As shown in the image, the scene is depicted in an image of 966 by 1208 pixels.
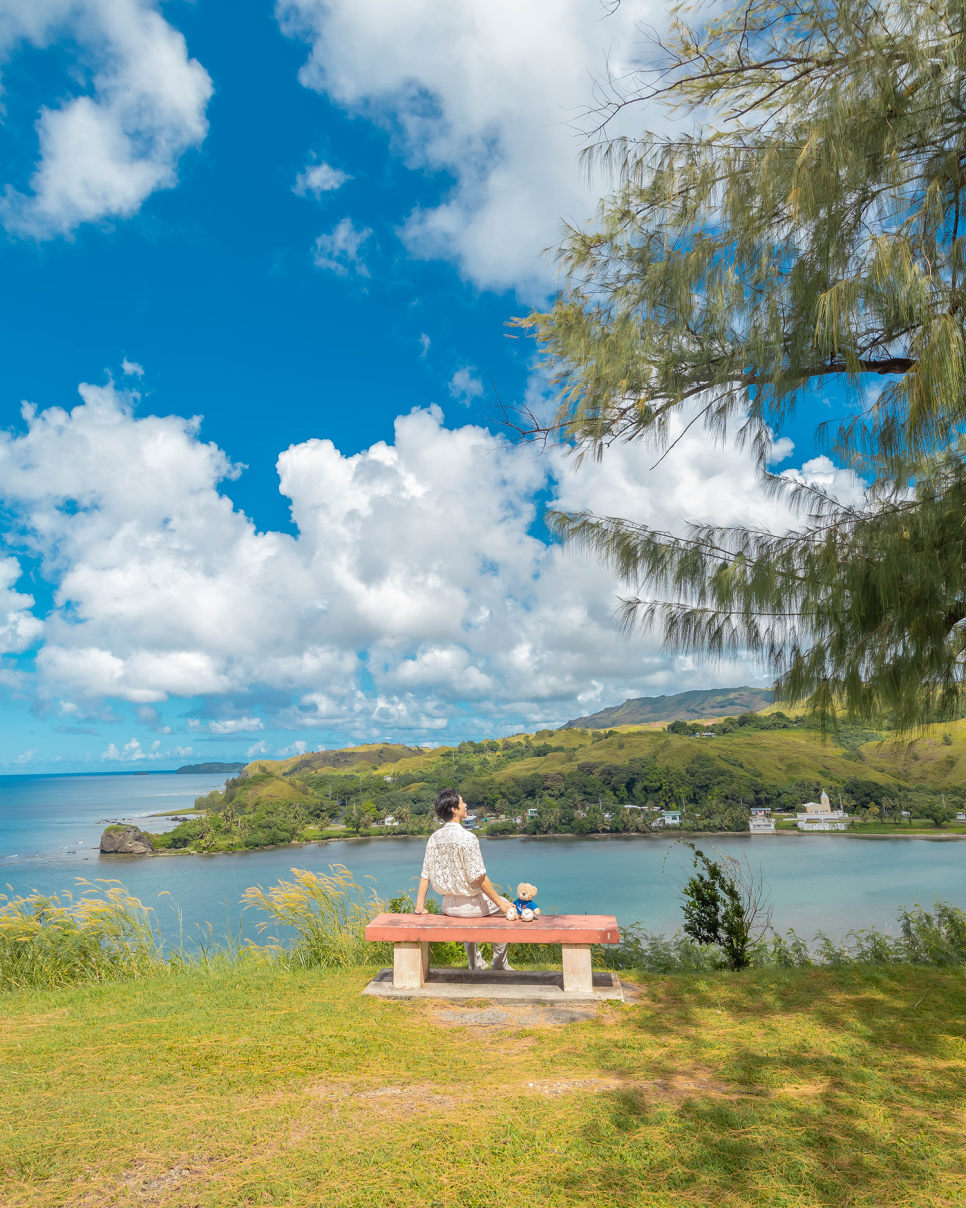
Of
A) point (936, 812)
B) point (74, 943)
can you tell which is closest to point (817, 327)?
point (74, 943)

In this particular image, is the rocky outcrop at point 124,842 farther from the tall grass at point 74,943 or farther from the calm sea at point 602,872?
the tall grass at point 74,943

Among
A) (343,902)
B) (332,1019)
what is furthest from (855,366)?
(343,902)

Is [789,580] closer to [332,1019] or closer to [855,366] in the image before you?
[855,366]

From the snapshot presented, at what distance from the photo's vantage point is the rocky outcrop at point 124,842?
47.3 metres

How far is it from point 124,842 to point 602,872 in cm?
3559

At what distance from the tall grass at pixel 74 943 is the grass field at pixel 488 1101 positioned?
1091mm

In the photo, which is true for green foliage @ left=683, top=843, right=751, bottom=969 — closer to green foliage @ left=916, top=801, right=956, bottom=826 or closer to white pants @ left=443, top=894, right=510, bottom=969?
white pants @ left=443, top=894, right=510, bottom=969

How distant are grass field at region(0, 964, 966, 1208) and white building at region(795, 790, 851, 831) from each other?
38.8m

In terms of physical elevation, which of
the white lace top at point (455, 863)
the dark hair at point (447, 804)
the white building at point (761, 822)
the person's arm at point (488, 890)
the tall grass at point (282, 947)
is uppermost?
the dark hair at point (447, 804)

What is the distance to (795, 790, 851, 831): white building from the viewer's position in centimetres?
3812

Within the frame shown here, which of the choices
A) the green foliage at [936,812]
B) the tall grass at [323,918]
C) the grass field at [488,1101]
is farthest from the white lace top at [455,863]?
the green foliage at [936,812]

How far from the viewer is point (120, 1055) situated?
321 centimetres

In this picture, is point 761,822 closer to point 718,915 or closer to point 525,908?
point 718,915

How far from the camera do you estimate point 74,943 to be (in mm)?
5289
